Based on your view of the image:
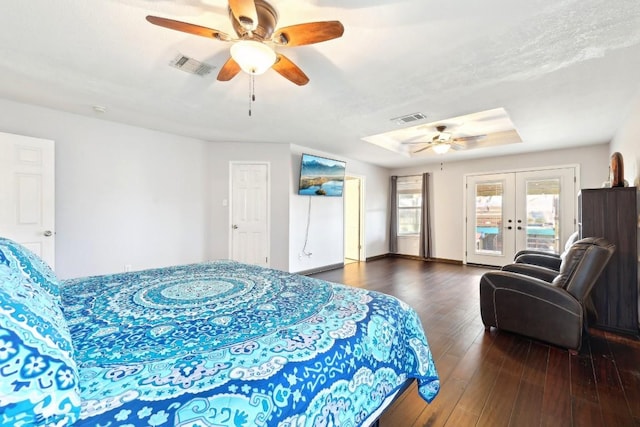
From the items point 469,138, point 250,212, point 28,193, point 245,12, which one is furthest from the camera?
point 469,138

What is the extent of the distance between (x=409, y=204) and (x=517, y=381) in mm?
5662

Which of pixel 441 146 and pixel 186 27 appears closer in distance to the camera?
pixel 186 27

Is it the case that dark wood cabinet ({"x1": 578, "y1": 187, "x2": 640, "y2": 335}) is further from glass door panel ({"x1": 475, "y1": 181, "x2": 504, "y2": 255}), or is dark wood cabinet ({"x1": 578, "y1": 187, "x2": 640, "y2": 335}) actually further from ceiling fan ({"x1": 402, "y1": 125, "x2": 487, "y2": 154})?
glass door panel ({"x1": 475, "y1": 181, "x2": 504, "y2": 255})

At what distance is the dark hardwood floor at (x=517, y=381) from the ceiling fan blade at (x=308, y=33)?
224 cm

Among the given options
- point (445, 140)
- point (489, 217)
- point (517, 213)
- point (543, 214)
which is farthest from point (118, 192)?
point (543, 214)

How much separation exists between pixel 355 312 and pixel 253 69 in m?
1.65

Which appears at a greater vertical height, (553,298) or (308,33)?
(308,33)

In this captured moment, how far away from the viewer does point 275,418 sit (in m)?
0.80

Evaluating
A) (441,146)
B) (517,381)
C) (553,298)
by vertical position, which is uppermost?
(441,146)

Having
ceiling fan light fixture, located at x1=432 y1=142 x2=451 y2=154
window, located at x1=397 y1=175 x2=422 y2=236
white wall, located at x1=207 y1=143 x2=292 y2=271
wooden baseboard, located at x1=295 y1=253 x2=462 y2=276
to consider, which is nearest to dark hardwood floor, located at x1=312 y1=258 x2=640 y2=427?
wooden baseboard, located at x1=295 y1=253 x2=462 y2=276

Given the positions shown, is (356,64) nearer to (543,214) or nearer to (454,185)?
(454,185)

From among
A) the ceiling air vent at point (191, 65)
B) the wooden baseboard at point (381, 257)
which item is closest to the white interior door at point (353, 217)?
the wooden baseboard at point (381, 257)

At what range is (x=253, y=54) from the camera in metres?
1.76

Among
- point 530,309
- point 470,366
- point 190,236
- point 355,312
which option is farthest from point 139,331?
point 190,236
